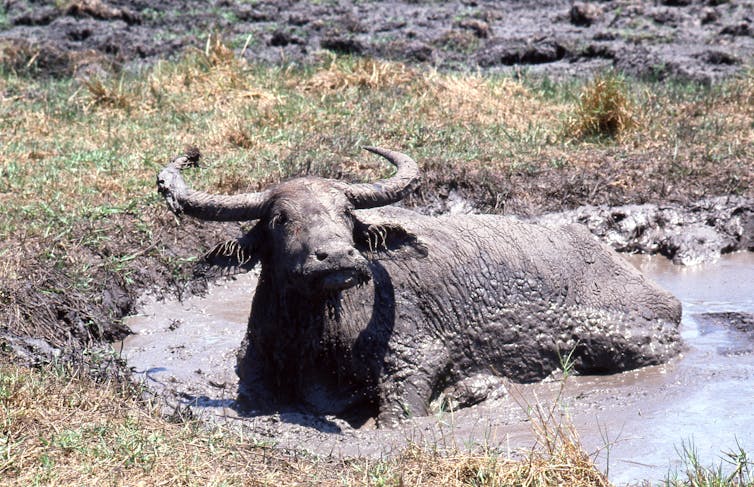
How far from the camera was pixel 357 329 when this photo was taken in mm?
5906

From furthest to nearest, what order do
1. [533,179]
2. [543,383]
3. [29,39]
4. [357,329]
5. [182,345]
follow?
[29,39]
[533,179]
[182,345]
[543,383]
[357,329]

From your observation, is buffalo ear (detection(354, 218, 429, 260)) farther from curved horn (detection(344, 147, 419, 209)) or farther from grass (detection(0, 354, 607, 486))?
grass (detection(0, 354, 607, 486))

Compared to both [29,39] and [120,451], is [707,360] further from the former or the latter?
[29,39]

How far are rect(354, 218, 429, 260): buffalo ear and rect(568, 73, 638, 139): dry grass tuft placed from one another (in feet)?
16.0

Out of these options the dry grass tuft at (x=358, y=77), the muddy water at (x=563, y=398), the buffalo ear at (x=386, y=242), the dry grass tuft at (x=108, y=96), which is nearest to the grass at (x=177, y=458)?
the muddy water at (x=563, y=398)

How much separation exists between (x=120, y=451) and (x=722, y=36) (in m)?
13.1

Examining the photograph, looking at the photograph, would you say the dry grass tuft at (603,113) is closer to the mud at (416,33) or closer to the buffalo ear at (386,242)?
the mud at (416,33)

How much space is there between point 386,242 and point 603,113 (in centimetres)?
509

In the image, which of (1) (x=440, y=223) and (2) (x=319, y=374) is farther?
(1) (x=440, y=223)

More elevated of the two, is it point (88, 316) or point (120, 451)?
point (120, 451)

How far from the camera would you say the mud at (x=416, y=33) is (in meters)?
13.8

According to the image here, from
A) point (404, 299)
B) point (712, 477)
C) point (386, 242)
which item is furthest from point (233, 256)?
point (712, 477)

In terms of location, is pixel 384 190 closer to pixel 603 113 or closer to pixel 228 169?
pixel 228 169

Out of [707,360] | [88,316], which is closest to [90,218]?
[88,316]
